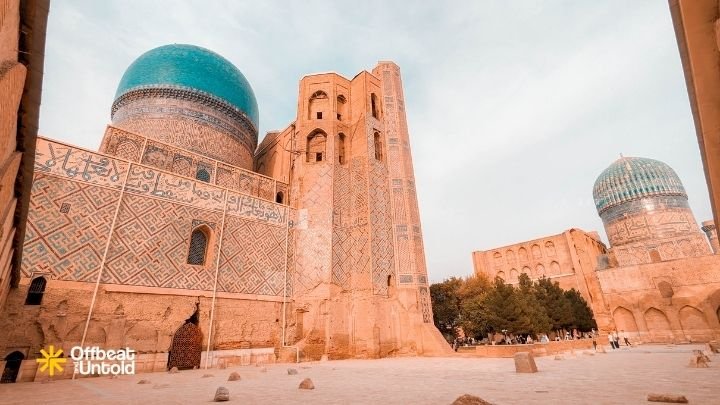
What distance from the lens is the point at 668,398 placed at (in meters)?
2.47

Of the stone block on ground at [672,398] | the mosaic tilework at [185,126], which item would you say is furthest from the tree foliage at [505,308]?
the stone block on ground at [672,398]

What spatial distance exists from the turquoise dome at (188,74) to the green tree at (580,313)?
23.6 m

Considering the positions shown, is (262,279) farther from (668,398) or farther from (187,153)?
(668,398)

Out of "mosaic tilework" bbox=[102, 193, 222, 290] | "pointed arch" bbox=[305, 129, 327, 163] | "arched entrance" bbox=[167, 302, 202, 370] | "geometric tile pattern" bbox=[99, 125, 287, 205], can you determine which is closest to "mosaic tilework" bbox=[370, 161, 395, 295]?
"pointed arch" bbox=[305, 129, 327, 163]

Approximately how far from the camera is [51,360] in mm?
6277

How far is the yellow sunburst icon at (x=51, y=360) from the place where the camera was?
621cm

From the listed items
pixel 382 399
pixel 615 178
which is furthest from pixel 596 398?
pixel 615 178

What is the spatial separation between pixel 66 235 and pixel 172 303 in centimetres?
270

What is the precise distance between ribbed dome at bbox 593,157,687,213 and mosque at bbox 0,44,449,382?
88.9ft

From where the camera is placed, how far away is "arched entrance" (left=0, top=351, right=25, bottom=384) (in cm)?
592

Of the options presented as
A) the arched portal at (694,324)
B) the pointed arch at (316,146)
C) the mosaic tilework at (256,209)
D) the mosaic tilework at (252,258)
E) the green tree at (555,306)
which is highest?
the pointed arch at (316,146)

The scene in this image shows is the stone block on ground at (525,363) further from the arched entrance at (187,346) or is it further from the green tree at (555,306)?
the green tree at (555,306)

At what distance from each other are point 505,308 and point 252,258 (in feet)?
41.7

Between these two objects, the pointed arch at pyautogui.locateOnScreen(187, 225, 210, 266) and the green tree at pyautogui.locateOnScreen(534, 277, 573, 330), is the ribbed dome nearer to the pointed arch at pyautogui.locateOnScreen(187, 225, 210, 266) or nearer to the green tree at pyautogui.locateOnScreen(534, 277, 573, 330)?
the green tree at pyautogui.locateOnScreen(534, 277, 573, 330)
